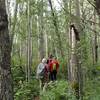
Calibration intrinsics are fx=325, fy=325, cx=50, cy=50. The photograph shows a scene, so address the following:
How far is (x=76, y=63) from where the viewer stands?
10672 millimetres

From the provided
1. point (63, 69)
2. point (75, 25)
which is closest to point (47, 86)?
point (75, 25)

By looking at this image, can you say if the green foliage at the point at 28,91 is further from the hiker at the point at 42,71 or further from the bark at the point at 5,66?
the bark at the point at 5,66

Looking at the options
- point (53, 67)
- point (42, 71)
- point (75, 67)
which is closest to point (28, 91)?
point (42, 71)

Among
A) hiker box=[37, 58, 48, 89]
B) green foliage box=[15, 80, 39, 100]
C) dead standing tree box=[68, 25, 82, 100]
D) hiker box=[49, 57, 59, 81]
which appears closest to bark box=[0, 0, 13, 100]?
dead standing tree box=[68, 25, 82, 100]

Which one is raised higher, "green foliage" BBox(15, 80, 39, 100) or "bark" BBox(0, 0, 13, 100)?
"bark" BBox(0, 0, 13, 100)

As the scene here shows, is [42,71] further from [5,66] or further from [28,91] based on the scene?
[5,66]

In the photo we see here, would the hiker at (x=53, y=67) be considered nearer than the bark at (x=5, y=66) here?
No

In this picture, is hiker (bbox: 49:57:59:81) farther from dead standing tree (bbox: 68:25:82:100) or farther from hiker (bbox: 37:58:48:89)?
dead standing tree (bbox: 68:25:82:100)

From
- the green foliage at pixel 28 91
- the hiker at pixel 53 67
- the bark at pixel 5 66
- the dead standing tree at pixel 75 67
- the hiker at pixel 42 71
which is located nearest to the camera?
the bark at pixel 5 66

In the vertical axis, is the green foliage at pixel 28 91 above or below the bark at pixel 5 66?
below

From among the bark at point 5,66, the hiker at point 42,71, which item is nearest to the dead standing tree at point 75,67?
the hiker at point 42,71

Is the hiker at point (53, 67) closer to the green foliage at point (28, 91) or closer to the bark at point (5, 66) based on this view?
the green foliage at point (28, 91)

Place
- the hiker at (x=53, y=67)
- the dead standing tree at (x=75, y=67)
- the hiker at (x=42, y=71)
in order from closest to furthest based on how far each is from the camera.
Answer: the dead standing tree at (x=75, y=67) < the hiker at (x=42, y=71) < the hiker at (x=53, y=67)

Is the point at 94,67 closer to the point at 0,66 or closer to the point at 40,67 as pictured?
the point at 40,67
